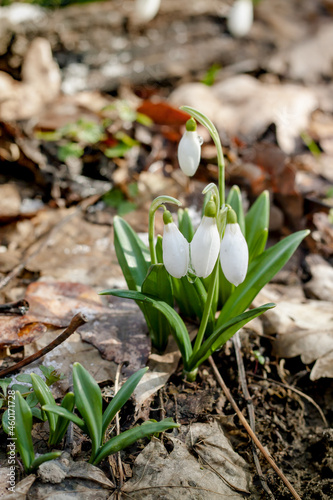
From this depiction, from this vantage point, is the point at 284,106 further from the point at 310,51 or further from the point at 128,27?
the point at 128,27

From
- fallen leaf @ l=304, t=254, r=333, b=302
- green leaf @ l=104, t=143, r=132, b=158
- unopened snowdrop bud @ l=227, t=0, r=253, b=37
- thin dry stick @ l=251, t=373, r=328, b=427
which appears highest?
unopened snowdrop bud @ l=227, t=0, r=253, b=37

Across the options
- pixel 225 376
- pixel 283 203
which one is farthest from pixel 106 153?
pixel 225 376

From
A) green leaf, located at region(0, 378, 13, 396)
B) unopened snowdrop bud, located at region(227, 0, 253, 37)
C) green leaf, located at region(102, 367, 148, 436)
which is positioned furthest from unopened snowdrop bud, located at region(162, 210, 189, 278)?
unopened snowdrop bud, located at region(227, 0, 253, 37)

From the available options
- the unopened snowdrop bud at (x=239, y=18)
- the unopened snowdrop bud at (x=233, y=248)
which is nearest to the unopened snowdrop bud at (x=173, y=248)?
the unopened snowdrop bud at (x=233, y=248)

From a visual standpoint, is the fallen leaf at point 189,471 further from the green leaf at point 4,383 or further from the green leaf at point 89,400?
the green leaf at point 4,383

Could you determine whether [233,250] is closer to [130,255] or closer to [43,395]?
[130,255]

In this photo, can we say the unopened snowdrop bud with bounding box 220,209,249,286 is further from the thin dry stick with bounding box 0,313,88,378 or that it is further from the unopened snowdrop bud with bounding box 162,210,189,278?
the thin dry stick with bounding box 0,313,88,378

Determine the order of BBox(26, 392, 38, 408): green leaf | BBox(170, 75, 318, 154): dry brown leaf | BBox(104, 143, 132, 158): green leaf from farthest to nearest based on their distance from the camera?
BBox(170, 75, 318, 154): dry brown leaf, BBox(104, 143, 132, 158): green leaf, BBox(26, 392, 38, 408): green leaf
